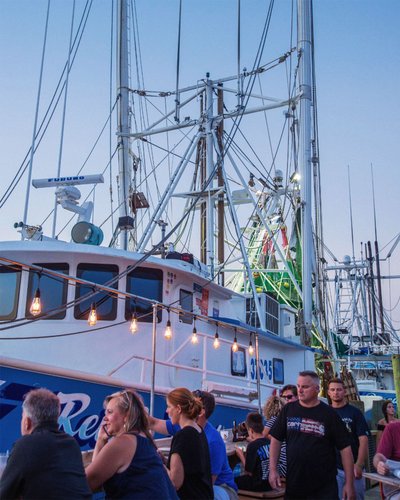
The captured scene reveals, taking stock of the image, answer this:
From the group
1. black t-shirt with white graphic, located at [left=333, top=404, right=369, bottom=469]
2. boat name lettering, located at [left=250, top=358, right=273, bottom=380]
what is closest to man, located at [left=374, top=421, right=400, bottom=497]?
black t-shirt with white graphic, located at [left=333, top=404, right=369, bottom=469]

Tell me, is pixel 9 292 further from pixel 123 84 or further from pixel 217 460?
pixel 123 84

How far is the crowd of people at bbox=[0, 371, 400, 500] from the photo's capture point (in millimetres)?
2740

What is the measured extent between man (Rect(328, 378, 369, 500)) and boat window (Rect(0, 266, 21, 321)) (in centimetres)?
556

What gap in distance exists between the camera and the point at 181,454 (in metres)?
3.64

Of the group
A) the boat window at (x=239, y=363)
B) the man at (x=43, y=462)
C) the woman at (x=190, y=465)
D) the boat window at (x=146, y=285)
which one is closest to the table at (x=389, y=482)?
the woman at (x=190, y=465)

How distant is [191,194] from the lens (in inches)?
563

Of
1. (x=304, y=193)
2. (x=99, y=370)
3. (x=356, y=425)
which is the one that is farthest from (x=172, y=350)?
(x=304, y=193)

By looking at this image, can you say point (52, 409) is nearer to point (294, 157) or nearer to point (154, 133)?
point (154, 133)

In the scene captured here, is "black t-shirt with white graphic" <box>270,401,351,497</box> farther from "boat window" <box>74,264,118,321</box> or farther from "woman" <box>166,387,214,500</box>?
"boat window" <box>74,264,118,321</box>

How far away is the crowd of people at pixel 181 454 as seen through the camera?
274 centimetres

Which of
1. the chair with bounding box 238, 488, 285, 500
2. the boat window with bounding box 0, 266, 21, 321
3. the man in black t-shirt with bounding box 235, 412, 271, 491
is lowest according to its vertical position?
the chair with bounding box 238, 488, 285, 500

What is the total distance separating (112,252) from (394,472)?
19.7 feet

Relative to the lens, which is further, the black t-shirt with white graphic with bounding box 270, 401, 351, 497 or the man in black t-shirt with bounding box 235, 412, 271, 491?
the man in black t-shirt with bounding box 235, 412, 271, 491

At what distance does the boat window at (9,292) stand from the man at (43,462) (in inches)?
251
